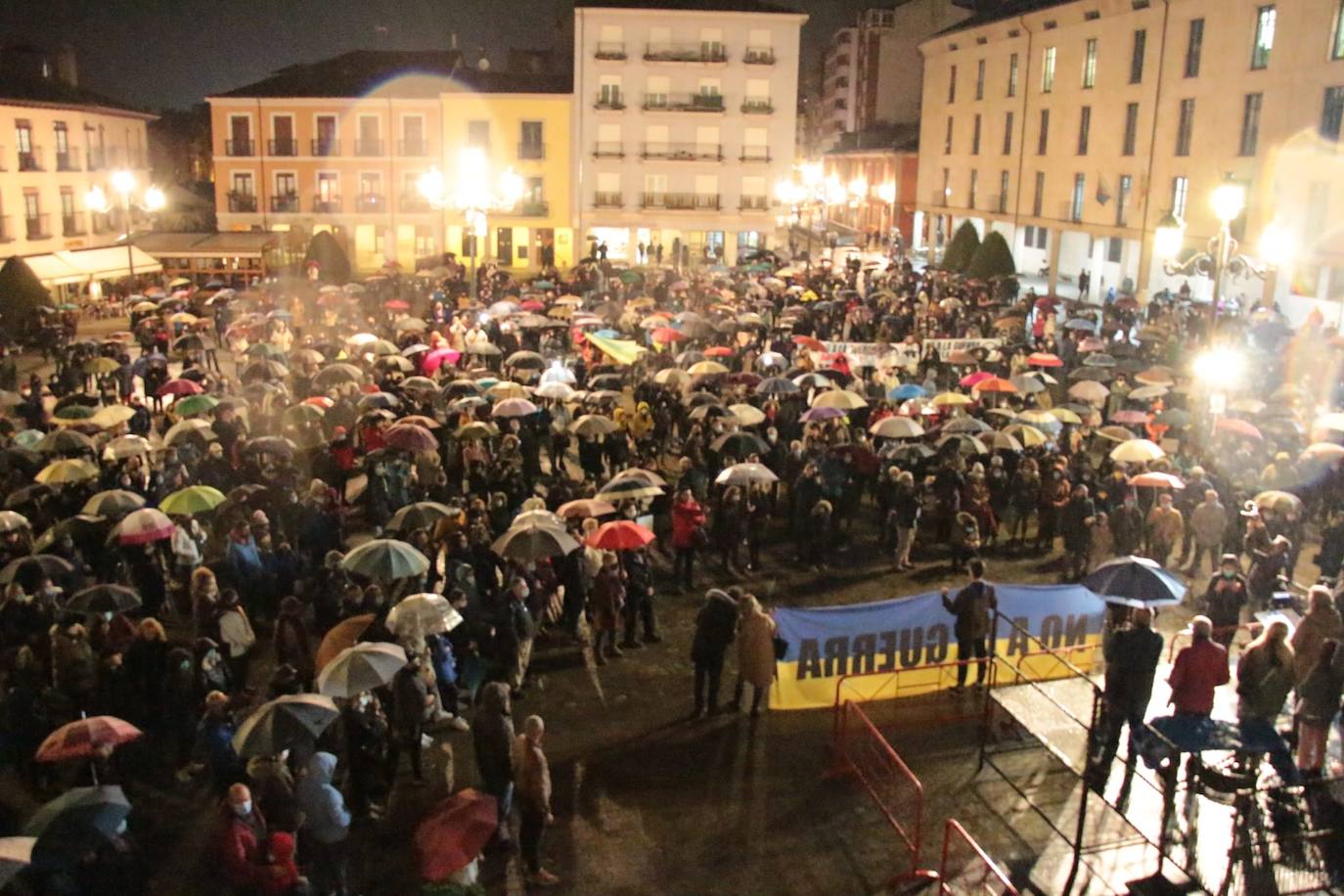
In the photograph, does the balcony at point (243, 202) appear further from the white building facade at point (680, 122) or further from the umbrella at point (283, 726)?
the umbrella at point (283, 726)

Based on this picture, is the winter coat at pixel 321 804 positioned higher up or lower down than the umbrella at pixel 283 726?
lower down

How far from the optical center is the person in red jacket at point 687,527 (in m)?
14.5

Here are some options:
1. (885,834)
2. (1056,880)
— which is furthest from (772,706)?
(1056,880)

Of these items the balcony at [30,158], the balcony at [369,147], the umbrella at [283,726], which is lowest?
the umbrella at [283,726]

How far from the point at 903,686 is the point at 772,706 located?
1365 millimetres

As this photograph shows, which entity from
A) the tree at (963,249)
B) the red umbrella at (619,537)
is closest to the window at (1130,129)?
the tree at (963,249)

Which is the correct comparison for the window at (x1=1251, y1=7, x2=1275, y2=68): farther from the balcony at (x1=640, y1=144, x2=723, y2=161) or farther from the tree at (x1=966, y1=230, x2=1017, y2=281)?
the balcony at (x1=640, y1=144, x2=723, y2=161)

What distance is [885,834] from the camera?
9484mm

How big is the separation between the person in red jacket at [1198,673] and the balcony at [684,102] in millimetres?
49815

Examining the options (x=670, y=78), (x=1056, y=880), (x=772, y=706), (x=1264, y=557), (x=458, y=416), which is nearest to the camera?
(x=1056, y=880)

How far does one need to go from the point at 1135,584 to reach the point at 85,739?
8.72 meters

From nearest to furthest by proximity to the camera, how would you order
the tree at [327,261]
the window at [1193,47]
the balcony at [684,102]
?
the window at [1193,47]
the tree at [327,261]
the balcony at [684,102]

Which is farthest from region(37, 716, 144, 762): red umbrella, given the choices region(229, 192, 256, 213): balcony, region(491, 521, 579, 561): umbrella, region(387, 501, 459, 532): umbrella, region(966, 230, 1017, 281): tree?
region(229, 192, 256, 213): balcony

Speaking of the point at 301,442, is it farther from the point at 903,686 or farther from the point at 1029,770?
the point at 1029,770
